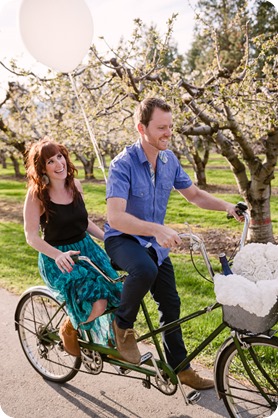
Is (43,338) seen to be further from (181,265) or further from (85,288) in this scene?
(181,265)

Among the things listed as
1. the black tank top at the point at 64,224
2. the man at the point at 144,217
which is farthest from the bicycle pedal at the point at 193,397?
the black tank top at the point at 64,224

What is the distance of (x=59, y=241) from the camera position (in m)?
3.38

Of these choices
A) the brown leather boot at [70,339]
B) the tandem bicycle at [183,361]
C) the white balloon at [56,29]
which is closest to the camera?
the tandem bicycle at [183,361]

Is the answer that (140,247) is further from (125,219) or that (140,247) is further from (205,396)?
(205,396)

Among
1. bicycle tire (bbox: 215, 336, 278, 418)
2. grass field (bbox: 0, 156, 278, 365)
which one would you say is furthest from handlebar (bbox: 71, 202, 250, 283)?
grass field (bbox: 0, 156, 278, 365)

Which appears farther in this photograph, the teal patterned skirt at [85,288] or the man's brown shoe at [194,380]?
the man's brown shoe at [194,380]

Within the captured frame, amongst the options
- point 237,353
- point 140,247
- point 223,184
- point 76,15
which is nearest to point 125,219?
point 140,247

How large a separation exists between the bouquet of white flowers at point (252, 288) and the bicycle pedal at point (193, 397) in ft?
2.71

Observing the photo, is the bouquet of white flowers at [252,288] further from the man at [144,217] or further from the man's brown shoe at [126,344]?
the man's brown shoe at [126,344]

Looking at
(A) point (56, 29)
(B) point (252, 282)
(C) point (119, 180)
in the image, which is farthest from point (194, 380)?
(A) point (56, 29)

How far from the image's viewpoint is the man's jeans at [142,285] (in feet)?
9.15

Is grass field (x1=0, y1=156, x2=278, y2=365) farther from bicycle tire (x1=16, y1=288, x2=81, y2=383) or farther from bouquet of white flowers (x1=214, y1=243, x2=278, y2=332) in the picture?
bouquet of white flowers (x1=214, y1=243, x2=278, y2=332)

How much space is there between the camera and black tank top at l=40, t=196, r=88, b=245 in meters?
3.33

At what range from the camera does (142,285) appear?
2.79m
